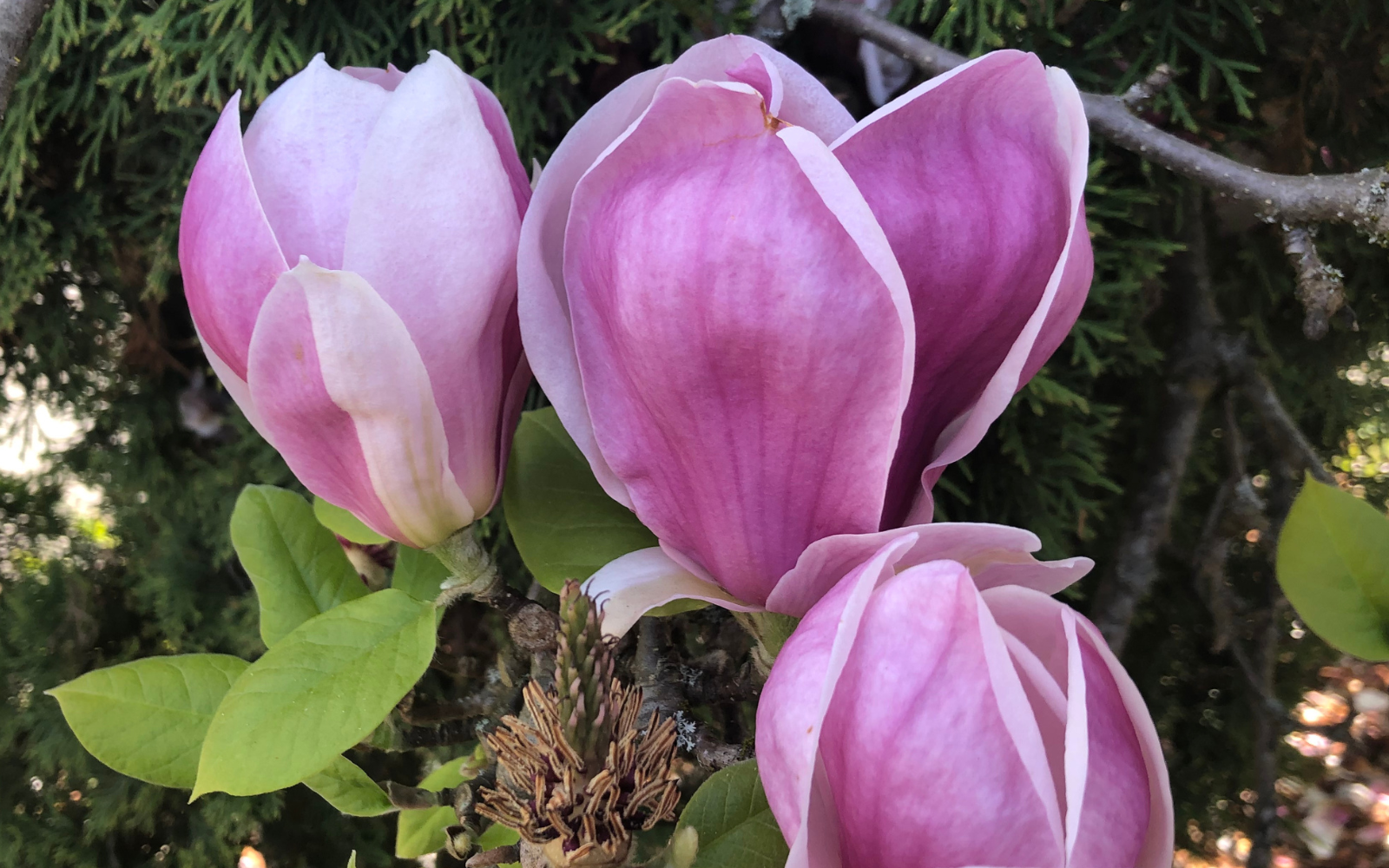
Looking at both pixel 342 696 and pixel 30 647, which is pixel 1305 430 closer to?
pixel 342 696

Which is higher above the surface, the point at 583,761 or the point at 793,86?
the point at 793,86

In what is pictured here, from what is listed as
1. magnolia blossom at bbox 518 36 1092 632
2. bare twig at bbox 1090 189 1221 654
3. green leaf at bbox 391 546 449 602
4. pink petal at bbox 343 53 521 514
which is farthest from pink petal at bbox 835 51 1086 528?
bare twig at bbox 1090 189 1221 654

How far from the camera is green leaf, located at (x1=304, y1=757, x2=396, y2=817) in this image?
1.20 feet

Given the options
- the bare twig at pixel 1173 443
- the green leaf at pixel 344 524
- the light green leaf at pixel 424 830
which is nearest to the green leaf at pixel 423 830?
the light green leaf at pixel 424 830

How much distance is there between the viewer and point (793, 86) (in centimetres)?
28

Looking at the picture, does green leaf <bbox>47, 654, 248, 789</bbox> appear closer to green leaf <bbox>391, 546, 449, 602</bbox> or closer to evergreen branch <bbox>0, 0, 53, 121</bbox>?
green leaf <bbox>391, 546, 449, 602</bbox>

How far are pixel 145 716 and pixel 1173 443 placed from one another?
2.09ft

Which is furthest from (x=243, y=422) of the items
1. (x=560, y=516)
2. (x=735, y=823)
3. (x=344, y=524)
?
(x=735, y=823)

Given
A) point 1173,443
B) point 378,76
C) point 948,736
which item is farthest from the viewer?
point 1173,443

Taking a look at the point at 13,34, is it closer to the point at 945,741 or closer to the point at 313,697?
the point at 313,697

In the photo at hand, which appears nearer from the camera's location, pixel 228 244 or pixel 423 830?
pixel 228 244

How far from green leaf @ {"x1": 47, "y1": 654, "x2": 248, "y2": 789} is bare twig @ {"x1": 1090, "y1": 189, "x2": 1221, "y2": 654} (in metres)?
0.55

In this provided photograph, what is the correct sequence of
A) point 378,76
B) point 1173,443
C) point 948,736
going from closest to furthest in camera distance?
point 948,736 < point 378,76 < point 1173,443

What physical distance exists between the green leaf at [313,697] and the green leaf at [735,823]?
0.10 meters
